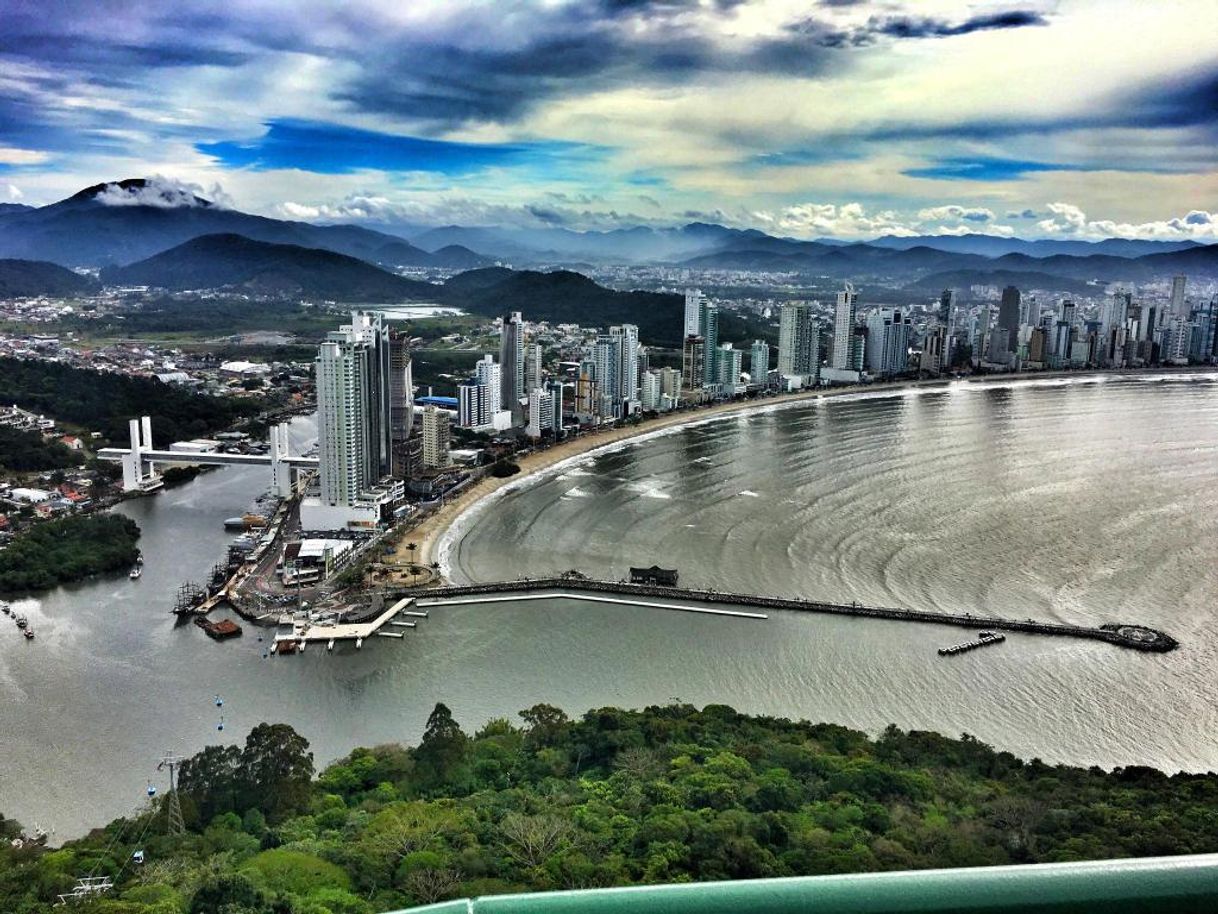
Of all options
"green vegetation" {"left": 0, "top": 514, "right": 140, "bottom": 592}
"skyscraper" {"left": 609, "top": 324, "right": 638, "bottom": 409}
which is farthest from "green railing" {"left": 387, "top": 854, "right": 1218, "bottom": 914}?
"skyscraper" {"left": 609, "top": 324, "right": 638, "bottom": 409}

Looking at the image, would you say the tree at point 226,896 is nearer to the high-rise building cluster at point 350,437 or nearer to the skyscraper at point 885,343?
the high-rise building cluster at point 350,437

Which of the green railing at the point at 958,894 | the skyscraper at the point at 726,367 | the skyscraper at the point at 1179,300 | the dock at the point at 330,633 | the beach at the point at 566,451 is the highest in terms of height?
the skyscraper at the point at 1179,300

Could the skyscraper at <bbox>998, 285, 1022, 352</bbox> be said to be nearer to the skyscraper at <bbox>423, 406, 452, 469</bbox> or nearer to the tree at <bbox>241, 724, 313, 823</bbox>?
the skyscraper at <bbox>423, 406, 452, 469</bbox>

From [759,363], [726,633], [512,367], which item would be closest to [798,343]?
[759,363]

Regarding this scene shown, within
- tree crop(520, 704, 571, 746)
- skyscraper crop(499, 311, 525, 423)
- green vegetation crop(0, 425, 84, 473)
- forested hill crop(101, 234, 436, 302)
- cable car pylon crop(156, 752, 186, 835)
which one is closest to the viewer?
cable car pylon crop(156, 752, 186, 835)

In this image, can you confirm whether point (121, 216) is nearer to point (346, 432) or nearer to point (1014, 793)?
point (346, 432)

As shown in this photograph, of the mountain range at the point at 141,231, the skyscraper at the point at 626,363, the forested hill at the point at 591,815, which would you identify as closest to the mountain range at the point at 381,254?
the mountain range at the point at 141,231
